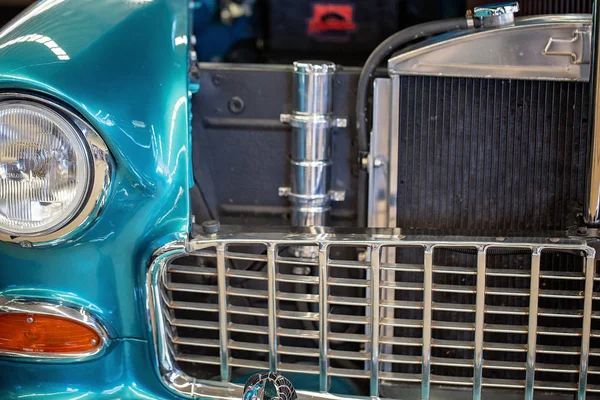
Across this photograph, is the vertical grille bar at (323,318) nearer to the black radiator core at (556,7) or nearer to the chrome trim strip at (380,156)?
the chrome trim strip at (380,156)

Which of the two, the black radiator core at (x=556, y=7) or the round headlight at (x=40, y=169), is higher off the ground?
the black radiator core at (x=556, y=7)

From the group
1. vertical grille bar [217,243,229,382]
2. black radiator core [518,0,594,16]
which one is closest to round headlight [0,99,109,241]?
vertical grille bar [217,243,229,382]

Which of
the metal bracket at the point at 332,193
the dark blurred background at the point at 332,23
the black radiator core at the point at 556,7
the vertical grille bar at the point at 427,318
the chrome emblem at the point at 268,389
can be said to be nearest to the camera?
the chrome emblem at the point at 268,389

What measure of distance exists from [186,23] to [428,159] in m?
0.55

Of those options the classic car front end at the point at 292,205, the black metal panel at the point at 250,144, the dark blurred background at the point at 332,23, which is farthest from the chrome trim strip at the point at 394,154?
the dark blurred background at the point at 332,23

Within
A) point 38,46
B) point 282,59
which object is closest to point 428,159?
point 38,46

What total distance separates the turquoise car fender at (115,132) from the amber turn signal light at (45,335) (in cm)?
3

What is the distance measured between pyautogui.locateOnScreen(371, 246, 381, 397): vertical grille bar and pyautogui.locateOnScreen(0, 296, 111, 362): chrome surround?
0.49 metres

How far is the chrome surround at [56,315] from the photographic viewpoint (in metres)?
1.45

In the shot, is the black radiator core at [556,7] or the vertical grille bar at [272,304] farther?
the black radiator core at [556,7]

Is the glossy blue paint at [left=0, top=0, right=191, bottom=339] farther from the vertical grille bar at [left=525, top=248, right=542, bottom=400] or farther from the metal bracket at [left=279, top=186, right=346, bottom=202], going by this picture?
the vertical grille bar at [left=525, top=248, right=542, bottom=400]

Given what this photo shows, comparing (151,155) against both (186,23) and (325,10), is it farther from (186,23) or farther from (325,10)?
(325,10)

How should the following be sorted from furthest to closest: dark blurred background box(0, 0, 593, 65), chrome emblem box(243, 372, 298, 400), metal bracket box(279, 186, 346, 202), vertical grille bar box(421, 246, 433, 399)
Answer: dark blurred background box(0, 0, 593, 65) < metal bracket box(279, 186, 346, 202) < vertical grille bar box(421, 246, 433, 399) < chrome emblem box(243, 372, 298, 400)

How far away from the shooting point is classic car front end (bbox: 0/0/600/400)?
4.64 ft
